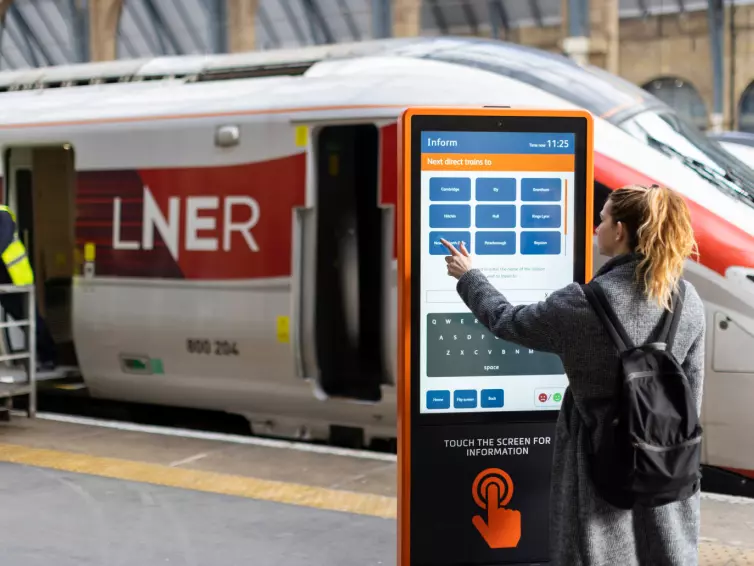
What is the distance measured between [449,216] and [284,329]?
326 centimetres

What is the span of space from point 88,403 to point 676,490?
6390mm

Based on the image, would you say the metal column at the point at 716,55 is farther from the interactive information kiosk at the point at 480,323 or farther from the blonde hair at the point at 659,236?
the blonde hair at the point at 659,236

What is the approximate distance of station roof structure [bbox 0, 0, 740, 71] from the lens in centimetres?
2452

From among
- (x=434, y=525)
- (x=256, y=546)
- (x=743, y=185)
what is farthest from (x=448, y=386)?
(x=743, y=185)

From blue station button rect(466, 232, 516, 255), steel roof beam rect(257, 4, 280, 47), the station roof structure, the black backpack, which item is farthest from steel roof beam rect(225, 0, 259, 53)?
the black backpack

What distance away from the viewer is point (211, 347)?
265 inches

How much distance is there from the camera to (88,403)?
324 inches

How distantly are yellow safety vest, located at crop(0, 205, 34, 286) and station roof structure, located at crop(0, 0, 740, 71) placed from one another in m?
16.5

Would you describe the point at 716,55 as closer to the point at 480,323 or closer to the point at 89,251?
the point at 89,251

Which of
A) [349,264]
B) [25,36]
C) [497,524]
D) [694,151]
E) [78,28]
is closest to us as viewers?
[497,524]

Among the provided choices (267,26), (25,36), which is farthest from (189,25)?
(25,36)

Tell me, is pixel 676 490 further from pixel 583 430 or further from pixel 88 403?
pixel 88 403

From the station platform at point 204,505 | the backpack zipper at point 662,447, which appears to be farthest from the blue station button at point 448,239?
the station platform at point 204,505

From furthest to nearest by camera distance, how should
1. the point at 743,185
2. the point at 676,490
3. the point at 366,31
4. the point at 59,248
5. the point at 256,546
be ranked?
the point at 366,31 < the point at 59,248 < the point at 743,185 < the point at 256,546 < the point at 676,490
